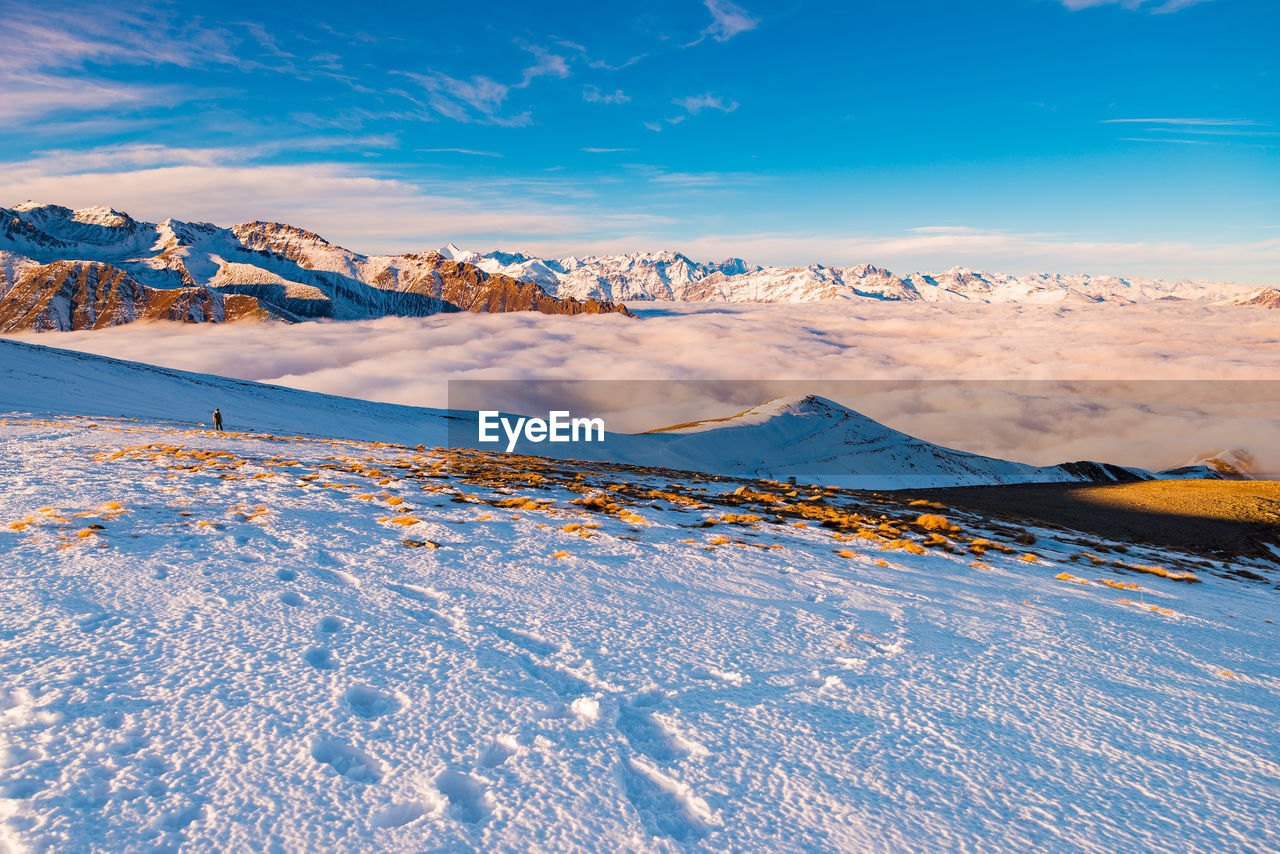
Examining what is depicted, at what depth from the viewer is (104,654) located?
716 cm

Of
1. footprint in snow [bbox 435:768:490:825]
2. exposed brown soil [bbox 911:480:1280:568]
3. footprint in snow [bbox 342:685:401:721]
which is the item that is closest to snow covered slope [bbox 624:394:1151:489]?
exposed brown soil [bbox 911:480:1280:568]

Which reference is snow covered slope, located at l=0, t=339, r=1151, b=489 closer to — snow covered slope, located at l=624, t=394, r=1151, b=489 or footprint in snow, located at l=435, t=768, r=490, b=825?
snow covered slope, located at l=624, t=394, r=1151, b=489

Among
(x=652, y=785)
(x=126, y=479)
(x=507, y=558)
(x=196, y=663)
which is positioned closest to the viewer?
(x=652, y=785)

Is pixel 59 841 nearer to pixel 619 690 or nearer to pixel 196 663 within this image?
pixel 196 663

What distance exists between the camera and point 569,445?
8212cm

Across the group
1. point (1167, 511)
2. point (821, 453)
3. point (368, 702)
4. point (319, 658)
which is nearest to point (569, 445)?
point (821, 453)

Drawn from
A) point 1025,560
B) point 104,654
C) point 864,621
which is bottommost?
point 1025,560

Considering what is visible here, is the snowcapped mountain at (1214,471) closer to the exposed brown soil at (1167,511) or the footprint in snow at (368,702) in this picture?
the exposed brown soil at (1167,511)

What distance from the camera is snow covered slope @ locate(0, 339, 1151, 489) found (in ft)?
159

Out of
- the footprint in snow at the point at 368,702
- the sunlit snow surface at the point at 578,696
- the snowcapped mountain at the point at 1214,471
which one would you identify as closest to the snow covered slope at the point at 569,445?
the sunlit snow surface at the point at 578,696

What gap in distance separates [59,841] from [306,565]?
22.8ft

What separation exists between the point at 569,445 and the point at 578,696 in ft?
248

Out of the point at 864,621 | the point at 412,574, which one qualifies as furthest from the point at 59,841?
the point at 864,621

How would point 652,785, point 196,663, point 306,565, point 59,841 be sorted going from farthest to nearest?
point 306,565 < point 196,663 < point 652,785 < point 59,841
